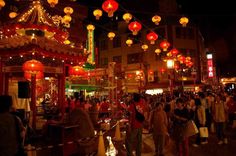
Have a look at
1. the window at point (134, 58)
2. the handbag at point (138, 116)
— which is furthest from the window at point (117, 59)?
the handbag at point (138, 116)

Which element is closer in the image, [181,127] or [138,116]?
[138,116]

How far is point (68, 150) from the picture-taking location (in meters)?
9.02

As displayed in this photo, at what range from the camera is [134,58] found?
41.5 meters

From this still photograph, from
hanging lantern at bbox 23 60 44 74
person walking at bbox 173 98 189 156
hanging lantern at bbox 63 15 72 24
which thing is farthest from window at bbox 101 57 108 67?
person walking at bbox 173 98 189 156

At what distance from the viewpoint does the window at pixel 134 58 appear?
40.8 meters

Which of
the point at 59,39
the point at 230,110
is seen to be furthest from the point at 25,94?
the point at 230,110

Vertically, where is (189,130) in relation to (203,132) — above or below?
above

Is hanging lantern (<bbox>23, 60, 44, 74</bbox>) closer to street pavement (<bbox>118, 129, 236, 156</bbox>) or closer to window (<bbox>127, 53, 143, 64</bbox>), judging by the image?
street pavement (<bbox>118, 129, 236, 156</bbox>)

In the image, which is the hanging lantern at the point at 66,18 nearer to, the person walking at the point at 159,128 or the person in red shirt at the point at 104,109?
the person in red shirt at the point at 104,109

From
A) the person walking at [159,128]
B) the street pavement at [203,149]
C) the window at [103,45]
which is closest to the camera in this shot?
the person walking at [159,128]

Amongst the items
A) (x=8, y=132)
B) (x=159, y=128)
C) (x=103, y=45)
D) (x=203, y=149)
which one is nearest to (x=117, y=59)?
(x=103, y=45)

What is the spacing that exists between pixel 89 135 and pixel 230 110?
31.7 ft

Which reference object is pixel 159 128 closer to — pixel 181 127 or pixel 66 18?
pixel 181 127

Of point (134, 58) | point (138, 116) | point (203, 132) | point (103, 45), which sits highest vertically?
point (103, 45)
